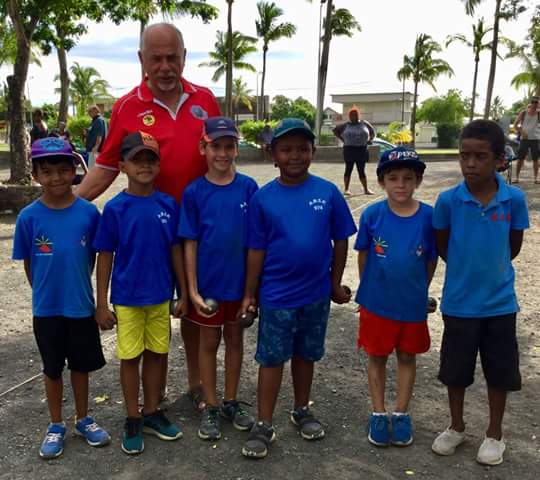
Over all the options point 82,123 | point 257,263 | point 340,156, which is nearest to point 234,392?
point 257,263

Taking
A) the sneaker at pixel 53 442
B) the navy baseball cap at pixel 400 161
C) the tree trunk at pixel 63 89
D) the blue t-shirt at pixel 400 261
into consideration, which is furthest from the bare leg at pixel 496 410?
the tree trunk at pixel 63 89

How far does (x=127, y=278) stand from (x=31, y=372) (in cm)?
156

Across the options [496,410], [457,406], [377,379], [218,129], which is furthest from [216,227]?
[496,410]

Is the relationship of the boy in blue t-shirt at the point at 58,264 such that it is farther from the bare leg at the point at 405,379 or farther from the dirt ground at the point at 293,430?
A: the bare leg at the point at 405,379

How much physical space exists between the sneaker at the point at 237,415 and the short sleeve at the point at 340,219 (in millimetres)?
1176

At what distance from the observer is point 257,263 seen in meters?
3.02

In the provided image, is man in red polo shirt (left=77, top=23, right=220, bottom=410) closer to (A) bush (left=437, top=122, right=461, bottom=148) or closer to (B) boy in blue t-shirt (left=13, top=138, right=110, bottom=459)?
(B) boy in blue t-shirt (left=13, top=138, right=110, bottom=459)

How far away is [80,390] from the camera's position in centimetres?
313

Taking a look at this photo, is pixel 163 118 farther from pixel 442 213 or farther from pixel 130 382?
pixel 442 213

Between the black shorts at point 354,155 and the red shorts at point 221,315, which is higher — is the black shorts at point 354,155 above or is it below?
above

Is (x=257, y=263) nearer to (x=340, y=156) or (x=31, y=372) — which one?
(x=31, y=372)

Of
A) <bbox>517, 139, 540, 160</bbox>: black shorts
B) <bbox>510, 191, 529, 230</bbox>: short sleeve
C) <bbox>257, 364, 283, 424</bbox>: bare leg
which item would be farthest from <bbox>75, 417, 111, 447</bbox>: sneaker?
<bbox>517, 139, 540, 160</bbox>: black shorts

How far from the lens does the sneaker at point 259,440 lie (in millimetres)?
2922

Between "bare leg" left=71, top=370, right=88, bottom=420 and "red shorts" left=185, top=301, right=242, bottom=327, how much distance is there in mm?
672
